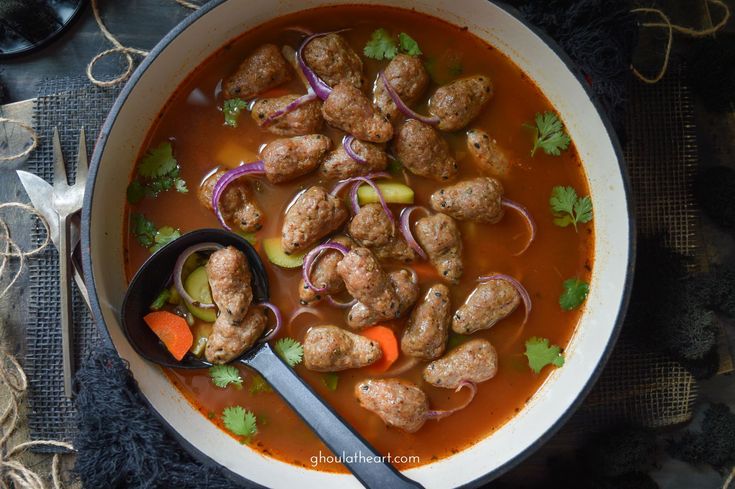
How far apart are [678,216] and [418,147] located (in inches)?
63.0

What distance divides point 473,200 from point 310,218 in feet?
2.75

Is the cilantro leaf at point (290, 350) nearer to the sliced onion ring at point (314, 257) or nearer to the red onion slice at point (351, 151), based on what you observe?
the sliced onion ring at point (314, 257)

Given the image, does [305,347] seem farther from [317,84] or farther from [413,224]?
[317,84]

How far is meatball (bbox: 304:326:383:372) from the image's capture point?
344 centimetres

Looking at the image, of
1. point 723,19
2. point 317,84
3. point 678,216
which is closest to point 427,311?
point 317,84

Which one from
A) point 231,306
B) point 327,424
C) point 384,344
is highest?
point 231,306

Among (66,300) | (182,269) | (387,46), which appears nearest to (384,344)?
(182,269)

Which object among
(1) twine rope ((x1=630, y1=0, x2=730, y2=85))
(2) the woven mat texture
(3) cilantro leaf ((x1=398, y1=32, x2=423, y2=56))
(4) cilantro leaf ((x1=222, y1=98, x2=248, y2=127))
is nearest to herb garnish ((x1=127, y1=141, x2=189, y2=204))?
(4) cilantro leaf ((x1=222, y1=98, x2=248, y2=127))

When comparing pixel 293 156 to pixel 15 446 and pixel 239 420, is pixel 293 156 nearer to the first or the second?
pixel 239 420

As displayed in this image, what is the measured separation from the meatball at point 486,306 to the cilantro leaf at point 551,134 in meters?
0.76

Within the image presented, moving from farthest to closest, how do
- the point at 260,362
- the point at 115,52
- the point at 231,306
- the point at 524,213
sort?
the point at 115,52, the point at 524,213, the point at 260,362, the point at 231,306

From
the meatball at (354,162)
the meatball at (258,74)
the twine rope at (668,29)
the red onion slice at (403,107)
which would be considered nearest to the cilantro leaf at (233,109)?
the meatball at (258,74)

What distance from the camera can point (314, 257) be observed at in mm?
3502

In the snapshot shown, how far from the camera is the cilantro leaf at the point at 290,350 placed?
3529 mm
